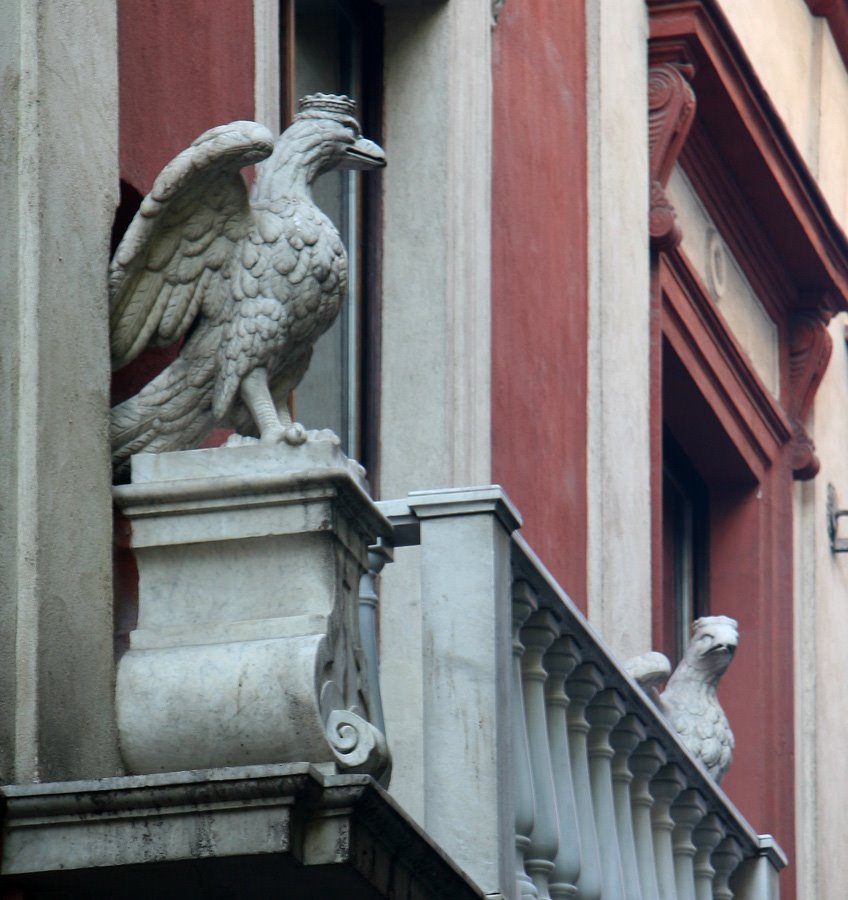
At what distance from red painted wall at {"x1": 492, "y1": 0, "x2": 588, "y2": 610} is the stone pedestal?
3422mm

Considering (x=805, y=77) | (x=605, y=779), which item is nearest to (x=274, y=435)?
(x=605, y=779)

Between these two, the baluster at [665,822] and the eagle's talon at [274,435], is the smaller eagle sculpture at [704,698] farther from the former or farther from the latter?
the eagle's talon at [274,435]

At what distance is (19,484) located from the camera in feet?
18.5

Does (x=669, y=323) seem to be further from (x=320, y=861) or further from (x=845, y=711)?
(x=320, y=861)

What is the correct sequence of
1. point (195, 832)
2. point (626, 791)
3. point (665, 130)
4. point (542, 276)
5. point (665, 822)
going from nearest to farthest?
point (195, 832)
point (626, 791)
point (665, 822)
point (542, 276)
point (665, 130)

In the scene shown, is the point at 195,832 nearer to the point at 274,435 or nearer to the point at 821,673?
the point at 274,435

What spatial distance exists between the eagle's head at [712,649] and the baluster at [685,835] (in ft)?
5.59

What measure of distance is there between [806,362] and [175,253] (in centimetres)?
839

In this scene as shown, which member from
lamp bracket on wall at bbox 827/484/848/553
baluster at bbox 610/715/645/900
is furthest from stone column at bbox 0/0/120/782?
lamp bracket on wall at bbox 827/484/848/553

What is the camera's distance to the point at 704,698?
9750 millimetres

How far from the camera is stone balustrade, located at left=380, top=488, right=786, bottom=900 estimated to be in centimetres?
641

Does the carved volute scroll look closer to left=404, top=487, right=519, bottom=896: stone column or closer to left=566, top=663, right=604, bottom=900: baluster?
left=566, top=663, right=604, bottom=900: baluster

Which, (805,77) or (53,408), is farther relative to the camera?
(805,77)

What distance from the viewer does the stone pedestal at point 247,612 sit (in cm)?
554
